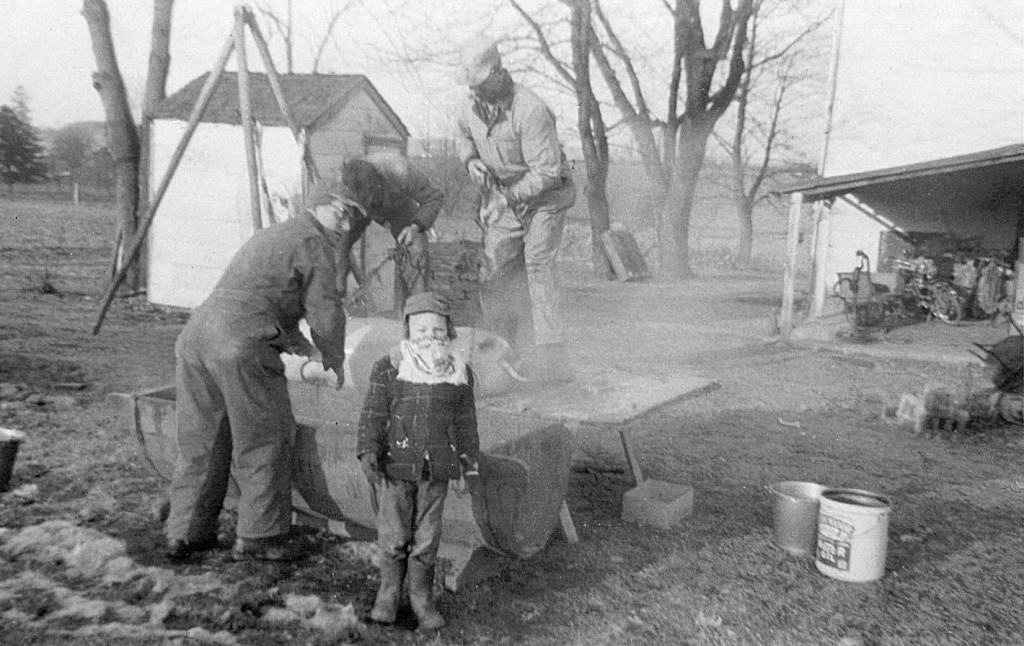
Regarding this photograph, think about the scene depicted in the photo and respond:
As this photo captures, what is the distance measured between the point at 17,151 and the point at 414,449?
3092 centimetres

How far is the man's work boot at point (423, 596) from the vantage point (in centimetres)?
361

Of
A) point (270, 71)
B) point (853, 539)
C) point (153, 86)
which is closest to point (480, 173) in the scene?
point (853, 539)

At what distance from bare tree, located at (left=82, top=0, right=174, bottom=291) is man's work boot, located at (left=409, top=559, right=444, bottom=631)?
10954 millimetres

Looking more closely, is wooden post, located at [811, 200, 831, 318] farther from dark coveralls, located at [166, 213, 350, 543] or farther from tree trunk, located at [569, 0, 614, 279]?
dark coveralls, located at [166, 213, 350, 543]

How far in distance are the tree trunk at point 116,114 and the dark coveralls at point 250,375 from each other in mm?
10072

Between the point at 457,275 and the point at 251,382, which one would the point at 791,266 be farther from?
the point at 251,382

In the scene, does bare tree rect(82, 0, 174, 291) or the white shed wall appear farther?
bare tree rect(82, 0, 174, 291)

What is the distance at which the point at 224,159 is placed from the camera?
12484 mm

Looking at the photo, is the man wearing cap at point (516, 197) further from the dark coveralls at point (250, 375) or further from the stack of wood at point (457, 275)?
the stack of wood at point (457, 275)

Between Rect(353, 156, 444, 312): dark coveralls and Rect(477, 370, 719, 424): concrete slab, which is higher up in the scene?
Rect(353, 156, 444, 312): dark coveralls

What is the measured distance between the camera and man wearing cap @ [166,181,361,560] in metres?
4.05

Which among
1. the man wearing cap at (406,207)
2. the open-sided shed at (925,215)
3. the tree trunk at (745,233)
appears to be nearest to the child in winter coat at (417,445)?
the man wearing cap at (406,207)

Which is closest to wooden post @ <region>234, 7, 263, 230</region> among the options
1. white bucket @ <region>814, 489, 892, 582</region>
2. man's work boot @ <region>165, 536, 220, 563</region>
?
man's work boot @ <region>165, 536, 220, 563</region>

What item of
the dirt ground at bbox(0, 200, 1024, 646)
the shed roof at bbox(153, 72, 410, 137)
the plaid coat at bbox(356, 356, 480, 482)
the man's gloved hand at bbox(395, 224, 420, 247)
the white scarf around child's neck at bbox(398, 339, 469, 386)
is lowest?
the dirt ground at bbox(0, 200, 1024, 646)
